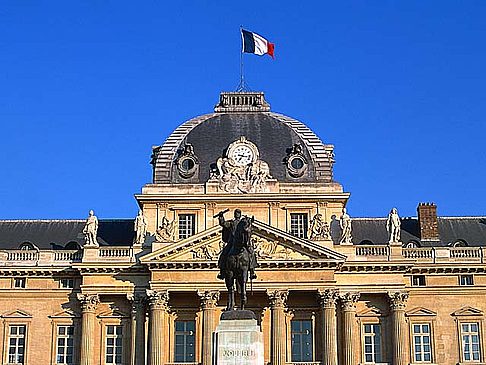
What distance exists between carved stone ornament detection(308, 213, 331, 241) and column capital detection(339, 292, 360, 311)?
3773 mm

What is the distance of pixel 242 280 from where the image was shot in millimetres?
29141

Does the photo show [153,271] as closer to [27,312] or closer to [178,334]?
[178,334]

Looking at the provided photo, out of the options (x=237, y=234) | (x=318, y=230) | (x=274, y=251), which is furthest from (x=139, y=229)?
(x=237, y=234)

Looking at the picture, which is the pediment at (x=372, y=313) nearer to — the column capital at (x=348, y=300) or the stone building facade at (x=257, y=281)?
the stone building facade at (x=257, y=281)

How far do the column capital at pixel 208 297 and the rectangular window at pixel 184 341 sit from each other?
2.37m

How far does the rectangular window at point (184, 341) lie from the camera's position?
6200cm

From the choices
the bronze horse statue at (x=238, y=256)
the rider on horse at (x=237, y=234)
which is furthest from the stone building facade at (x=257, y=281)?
the bronze horse statue at (x=238, y=256)

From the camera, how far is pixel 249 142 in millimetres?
65688

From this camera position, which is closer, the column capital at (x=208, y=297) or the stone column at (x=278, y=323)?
the stone column at (x=278, y=323)

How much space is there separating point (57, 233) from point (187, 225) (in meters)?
10.5

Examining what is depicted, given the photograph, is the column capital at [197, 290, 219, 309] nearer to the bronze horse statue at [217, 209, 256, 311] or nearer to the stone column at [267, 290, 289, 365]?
the stone column at [267, 290, 289, 365]

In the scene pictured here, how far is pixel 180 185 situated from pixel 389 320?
52.9ft

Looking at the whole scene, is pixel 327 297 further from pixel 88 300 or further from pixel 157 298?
pixel 88 300

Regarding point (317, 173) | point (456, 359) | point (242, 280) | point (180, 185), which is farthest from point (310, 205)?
point (242, 280)
